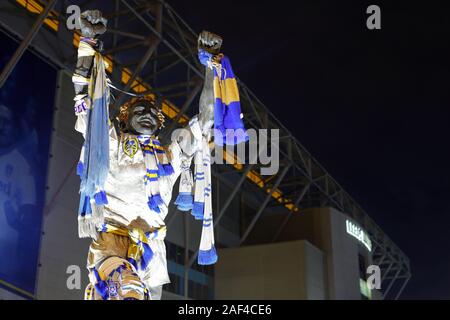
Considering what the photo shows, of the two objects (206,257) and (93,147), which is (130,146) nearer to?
(93,147)

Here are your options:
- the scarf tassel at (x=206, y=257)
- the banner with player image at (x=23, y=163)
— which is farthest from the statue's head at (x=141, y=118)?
the banner with player image at (x=23, y=163)

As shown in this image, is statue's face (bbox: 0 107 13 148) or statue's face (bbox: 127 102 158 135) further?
statue's face (bbox: 0 107 13 148)

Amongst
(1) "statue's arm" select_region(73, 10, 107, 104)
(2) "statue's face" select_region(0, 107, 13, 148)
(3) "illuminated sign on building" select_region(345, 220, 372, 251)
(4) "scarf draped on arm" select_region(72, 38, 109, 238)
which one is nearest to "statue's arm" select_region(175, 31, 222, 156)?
(4) "scarf draped on arm" select_region(72, 38, 109, 238)

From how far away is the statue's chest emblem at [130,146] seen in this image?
4.87 metres

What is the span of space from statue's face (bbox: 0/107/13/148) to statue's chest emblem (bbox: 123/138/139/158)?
8.74m

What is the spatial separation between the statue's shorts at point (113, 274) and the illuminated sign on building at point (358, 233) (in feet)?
75.1

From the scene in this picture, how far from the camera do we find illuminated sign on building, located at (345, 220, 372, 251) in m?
26.9

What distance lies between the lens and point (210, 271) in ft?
78.4

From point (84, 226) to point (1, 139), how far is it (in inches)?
361

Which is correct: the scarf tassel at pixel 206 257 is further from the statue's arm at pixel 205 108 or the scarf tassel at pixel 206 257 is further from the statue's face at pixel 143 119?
the statue's face at pixel 143 119

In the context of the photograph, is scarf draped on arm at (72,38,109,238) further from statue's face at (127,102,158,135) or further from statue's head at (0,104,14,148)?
statue's head at (0,104,14,148)


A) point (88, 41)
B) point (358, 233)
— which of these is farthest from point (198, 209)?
point (358, 233)

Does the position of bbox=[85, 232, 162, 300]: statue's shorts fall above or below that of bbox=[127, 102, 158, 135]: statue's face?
below
